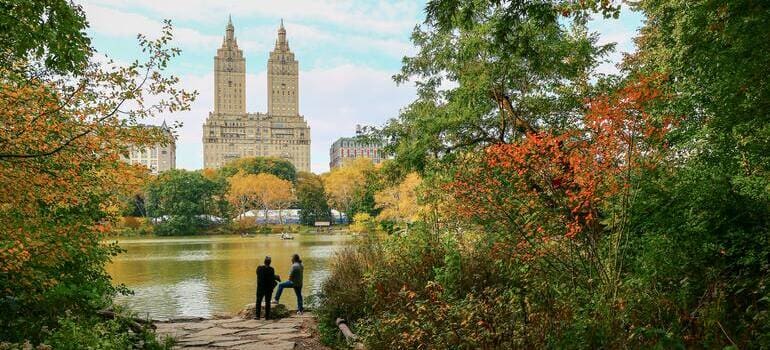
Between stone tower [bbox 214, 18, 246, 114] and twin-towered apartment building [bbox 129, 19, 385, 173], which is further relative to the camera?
stone tower [bbox 214, 18, 246, 114]

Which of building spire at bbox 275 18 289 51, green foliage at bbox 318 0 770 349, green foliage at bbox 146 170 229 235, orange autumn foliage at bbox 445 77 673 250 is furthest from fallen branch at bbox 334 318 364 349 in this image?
building spire at bbox 275 18 289 51

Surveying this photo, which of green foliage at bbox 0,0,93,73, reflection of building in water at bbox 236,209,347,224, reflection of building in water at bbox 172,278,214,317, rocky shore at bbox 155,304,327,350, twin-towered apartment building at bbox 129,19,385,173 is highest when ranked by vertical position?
twin-towered apartment building at bbox 129,19,385,173

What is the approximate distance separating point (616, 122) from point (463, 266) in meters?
2.03

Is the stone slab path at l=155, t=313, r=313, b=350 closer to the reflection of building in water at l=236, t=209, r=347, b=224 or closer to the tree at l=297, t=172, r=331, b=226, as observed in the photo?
the reflection of building in water at l=236, t=209, r=347, b=224

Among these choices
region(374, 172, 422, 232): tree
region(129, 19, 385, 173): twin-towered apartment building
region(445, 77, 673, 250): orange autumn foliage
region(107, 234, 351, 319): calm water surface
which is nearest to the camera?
region(445, 77, 673, 250): orange autumn foliage

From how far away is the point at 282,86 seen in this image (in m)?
135

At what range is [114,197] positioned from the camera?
24.0 feet

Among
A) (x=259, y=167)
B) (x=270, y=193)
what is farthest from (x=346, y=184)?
(x=259, y=167)

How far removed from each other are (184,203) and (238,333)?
5230 centimetres

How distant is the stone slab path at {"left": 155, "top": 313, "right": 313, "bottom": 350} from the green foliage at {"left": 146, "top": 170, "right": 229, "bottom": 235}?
163 ft

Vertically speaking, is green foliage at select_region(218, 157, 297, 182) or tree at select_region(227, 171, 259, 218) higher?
green foliage at select_region(218, 157, 297, 182)

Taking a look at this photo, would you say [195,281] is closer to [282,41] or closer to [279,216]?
[279,216]

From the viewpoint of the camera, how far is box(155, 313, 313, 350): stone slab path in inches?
262

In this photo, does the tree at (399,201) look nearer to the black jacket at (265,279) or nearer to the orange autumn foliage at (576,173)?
the black jacket at (265,279)
